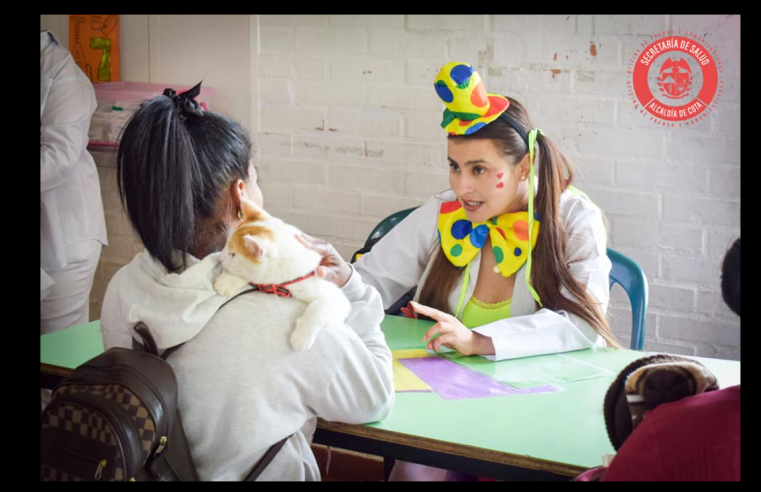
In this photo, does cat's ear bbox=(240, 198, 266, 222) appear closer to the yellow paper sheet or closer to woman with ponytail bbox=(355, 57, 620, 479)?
the yellow paper sheet

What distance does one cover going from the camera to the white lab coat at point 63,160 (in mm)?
2270

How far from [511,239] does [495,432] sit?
64 cm

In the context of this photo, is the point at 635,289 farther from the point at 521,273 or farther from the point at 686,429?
the point at 686,429

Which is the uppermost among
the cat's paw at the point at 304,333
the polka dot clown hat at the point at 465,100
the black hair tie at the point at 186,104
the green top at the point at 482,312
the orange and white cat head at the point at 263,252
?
the polka dot clown hat at the point at 465,100

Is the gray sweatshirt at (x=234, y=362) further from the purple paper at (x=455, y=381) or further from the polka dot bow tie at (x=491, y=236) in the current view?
the polka dot bow tie at (x=491, y=236)

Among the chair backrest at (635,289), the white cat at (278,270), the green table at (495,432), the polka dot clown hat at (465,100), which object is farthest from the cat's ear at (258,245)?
the chair backrest at (635,289)

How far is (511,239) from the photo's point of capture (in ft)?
5.50

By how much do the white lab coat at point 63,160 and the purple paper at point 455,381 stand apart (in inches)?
55.0

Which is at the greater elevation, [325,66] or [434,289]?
[325,66]

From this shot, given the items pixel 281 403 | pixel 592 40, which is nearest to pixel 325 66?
pixel 592 40

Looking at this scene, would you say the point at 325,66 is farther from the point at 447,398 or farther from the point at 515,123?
the point at 447,398

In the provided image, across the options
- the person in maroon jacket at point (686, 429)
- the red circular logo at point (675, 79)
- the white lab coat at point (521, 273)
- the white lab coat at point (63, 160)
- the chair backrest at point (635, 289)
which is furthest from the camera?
the white lab coat at point (63, 160)

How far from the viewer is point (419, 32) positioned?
223cm

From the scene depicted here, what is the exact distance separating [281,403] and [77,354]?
575 mm
